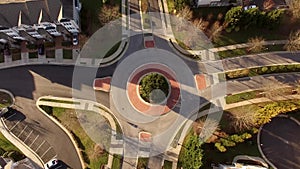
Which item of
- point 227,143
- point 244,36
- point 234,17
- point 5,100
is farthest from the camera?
point 244,36

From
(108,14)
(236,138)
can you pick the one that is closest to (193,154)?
(236,138)

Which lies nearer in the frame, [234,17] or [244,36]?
[234,17]

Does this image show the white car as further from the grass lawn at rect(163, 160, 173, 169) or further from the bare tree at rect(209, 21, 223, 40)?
the bare tree at rect(209, 21, 223, 40)

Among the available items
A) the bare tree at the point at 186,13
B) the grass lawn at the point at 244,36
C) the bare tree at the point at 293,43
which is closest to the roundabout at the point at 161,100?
the bare tree at the point at 186,13

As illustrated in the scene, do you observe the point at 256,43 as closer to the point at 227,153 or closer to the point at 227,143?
the point at 227,143

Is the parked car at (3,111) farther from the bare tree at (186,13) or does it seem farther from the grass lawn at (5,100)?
the bare tree at (186,13)

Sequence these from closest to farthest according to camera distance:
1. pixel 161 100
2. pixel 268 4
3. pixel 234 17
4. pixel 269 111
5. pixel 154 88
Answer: pixel 269 111
pixel 234 17
pixel 154 88
pixel 161 100
pixel 268 4

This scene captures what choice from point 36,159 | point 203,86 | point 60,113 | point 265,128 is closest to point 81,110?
point 60,113

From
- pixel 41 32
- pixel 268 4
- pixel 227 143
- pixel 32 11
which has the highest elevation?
pixel 268 4

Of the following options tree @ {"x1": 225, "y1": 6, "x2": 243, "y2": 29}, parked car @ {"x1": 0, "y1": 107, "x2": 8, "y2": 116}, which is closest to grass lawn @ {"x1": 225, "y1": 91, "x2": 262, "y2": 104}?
tree @ {"x1": 225, "y1": 6, "x2": 243, "y2": 29}

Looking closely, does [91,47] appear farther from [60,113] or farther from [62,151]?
[62,151]
